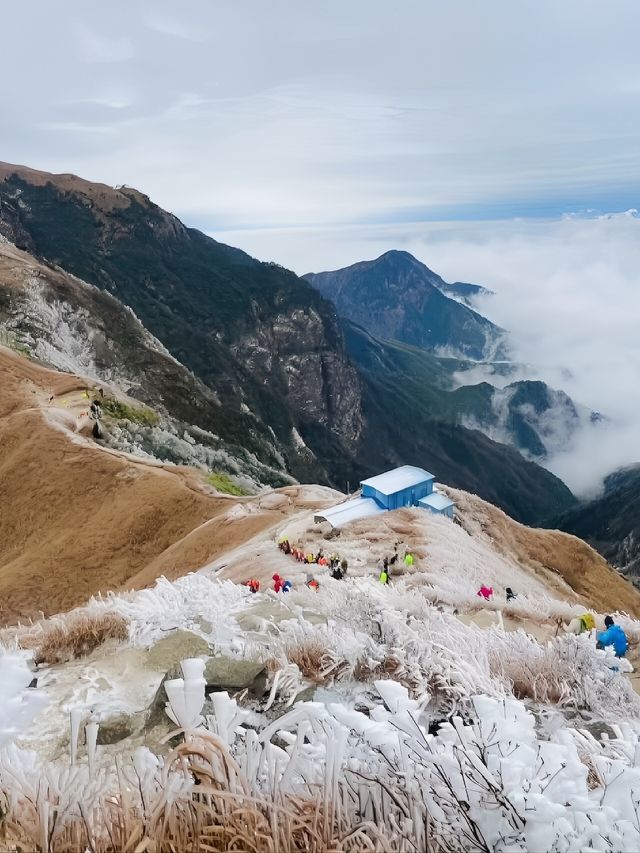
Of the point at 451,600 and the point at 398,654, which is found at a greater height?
the point at 398,654

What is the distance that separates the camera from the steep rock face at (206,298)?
4796 inches

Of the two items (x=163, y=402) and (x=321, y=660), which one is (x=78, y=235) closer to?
(x=163, y=402)

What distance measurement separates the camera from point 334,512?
71.2ft

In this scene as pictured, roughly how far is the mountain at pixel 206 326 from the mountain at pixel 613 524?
4168 cm

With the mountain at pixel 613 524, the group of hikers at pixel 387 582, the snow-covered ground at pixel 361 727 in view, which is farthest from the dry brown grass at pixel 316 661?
the mountain at pixel 613 524

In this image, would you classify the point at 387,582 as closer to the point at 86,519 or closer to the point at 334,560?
the point at 334,560

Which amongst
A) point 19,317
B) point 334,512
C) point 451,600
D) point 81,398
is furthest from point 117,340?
point 451,600

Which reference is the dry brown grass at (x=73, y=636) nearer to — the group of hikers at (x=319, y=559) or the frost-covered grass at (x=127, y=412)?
the group of hikers at (x=319, y=559)

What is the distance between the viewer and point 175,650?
479 centimetres

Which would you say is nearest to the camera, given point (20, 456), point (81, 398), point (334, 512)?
point (334, 512)

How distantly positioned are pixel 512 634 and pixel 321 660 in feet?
5.15

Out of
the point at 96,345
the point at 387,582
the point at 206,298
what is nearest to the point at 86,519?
the point at 387,582

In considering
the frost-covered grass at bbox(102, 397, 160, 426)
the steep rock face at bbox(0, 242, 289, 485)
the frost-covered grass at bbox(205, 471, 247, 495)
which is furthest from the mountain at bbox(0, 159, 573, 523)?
the frost-covered grass at bbox(205, 471, 247, 495)

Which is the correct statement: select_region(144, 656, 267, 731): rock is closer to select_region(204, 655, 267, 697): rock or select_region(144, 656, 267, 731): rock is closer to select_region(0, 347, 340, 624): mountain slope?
select_region(204, 655, 267, 697): rock
